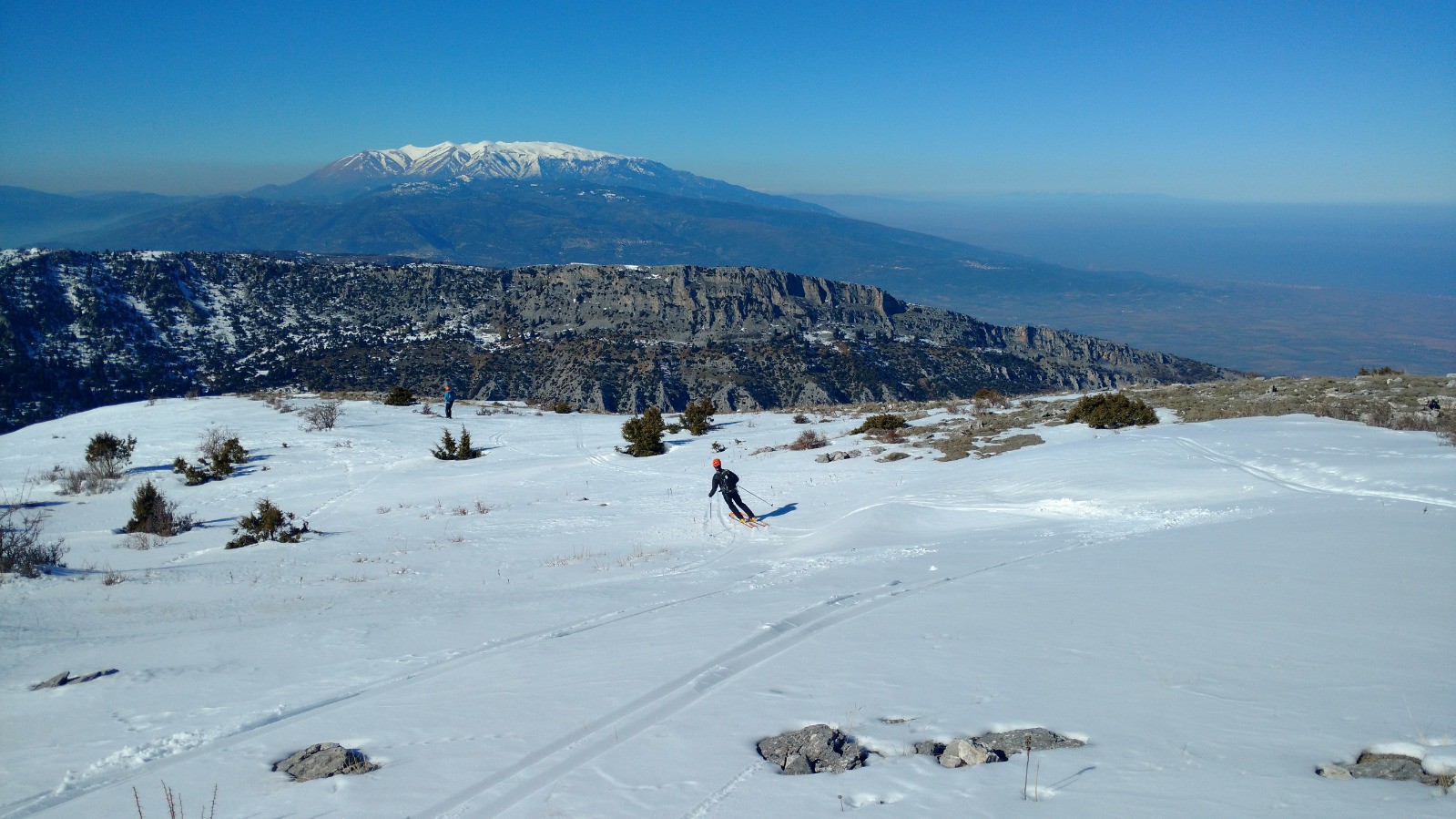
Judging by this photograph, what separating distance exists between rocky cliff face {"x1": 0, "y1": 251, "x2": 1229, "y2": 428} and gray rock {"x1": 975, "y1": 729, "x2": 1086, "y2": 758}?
45.4m

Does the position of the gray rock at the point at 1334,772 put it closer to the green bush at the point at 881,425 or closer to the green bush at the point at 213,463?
the green bush at the point at 881,425

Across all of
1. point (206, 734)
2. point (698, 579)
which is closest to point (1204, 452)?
point (698, 579)

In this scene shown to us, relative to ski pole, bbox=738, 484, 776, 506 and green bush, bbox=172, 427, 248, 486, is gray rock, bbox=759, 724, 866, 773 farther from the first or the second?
green bush, bbox=172, 427, 248, 486

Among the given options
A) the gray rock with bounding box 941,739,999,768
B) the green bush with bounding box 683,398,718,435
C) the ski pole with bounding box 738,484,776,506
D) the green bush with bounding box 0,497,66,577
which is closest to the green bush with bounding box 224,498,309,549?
the green bush with bounding box 0,497,66,577

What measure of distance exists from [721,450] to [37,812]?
15.0 m

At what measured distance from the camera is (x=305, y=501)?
14.4 metres

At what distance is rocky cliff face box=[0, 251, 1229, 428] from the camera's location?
53438 mm

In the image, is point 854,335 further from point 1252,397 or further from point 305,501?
point 305,501

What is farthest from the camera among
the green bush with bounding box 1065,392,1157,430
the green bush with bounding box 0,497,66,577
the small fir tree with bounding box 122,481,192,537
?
the green bush with bounding box 1065,392,1157,430

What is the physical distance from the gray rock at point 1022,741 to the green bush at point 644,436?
15.0 m

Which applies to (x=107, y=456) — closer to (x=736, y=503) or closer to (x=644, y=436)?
(x=644, y=436)

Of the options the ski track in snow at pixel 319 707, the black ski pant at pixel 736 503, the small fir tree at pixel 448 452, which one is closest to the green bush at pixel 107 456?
the small fir tree at pixel 448 452

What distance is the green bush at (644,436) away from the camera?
18.5 metres

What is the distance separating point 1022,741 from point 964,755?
1.27 ft
